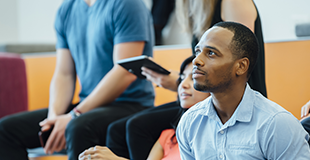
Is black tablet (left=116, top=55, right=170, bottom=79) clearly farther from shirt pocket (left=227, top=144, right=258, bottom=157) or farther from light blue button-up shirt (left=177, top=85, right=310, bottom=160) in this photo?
shirt pocket (left=227, top=144, right=258, bottom=157)

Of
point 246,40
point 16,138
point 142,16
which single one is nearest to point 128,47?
point 142,16

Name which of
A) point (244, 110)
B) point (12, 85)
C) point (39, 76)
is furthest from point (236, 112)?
point (39, 76)

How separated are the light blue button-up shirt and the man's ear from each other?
53 mm

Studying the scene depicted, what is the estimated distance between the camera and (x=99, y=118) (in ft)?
3.91

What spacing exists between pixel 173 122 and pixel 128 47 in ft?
1.25

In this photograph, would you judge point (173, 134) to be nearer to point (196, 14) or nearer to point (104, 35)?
point (196, 14)

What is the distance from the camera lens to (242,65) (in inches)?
27.1

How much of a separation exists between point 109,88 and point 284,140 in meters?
0.81

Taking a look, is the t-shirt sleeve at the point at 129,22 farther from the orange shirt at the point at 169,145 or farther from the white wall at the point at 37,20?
the white wall at the point at 37,20

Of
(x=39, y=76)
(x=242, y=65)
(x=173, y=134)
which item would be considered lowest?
(x=39, y=76)

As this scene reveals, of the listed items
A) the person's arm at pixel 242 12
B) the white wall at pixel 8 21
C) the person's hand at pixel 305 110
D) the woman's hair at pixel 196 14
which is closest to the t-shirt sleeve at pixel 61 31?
the woman's hair at pixel 196 14

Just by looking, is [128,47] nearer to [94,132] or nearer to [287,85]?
[94,132]

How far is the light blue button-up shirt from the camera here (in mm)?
632

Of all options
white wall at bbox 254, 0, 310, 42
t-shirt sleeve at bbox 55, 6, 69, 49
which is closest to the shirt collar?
white wall at bbox 254, 0, 310, 42
